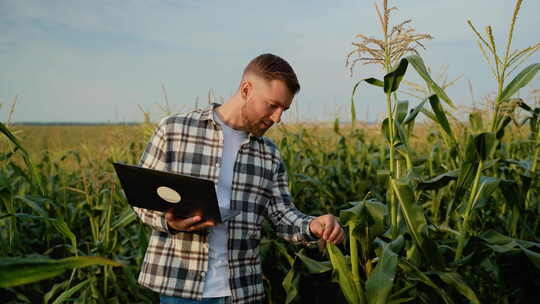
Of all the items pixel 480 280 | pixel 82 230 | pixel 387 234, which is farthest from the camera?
pixel 82 230

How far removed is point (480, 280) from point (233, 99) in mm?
1768

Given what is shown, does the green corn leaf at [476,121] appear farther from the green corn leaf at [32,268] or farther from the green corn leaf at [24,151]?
the green corn leaf at [32,268]

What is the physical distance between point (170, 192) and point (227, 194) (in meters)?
0.46

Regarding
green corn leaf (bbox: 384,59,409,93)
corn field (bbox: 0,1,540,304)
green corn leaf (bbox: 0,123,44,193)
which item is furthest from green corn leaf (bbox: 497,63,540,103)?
green corn leaf (bbox: 0,123,44,193)

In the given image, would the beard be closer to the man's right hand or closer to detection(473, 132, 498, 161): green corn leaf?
the man's right hand

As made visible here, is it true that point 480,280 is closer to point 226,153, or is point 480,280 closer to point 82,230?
point 226,153

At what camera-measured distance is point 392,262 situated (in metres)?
1.47

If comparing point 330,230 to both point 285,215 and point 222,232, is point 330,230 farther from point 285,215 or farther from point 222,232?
point 222,232

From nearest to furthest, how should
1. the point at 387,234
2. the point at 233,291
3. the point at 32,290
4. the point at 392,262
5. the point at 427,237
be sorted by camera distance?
the point at 392,262
the point at 427,237
the point at 387,234
the point at 233,291
the point at 32,290

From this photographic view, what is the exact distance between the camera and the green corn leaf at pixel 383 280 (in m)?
1.46

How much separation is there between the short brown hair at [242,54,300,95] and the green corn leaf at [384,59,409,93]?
1.50 feet

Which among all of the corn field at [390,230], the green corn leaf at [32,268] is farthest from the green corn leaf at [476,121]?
the green corn leaf at [32,268]

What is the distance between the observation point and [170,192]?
154 centimetres

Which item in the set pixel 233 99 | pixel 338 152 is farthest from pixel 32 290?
pixel 338 152
